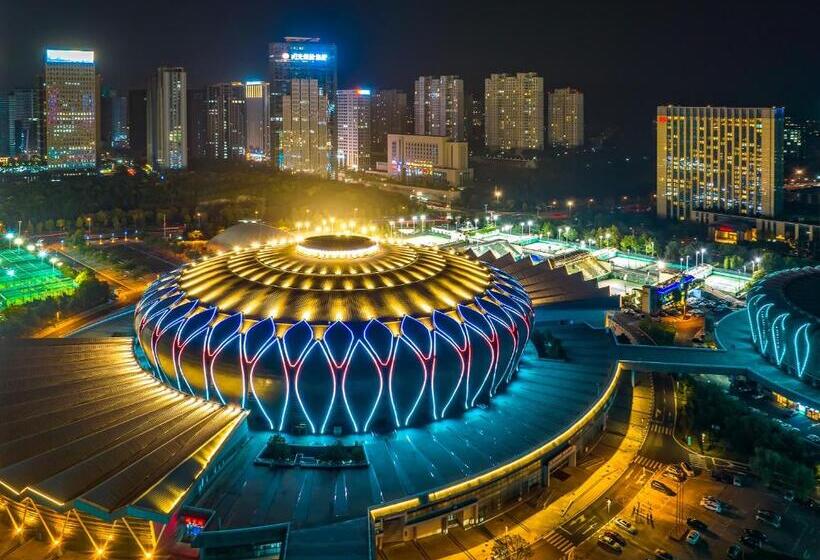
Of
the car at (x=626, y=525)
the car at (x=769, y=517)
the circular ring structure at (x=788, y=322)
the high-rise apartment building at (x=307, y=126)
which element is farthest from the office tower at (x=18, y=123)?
the car at (x=769, y=517)

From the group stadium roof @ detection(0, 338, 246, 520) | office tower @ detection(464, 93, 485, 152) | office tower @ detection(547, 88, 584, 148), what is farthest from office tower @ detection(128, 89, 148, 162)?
stadium roof @ detection(0, 338, 246, 520)

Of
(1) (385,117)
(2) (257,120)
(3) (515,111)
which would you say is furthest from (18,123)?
(3) (515,111)

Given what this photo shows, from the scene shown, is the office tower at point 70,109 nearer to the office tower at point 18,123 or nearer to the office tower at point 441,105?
the office tower at point 18,123

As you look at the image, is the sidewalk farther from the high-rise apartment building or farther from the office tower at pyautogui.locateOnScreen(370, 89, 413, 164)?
the office tower at pyautogui.locateOnScreen(370, 89, 413, 164)

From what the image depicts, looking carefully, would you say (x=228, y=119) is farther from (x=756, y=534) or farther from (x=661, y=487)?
(x=756, y=534)

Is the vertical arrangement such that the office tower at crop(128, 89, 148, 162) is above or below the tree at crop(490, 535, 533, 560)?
above

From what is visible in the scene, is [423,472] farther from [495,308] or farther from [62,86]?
[62,86]

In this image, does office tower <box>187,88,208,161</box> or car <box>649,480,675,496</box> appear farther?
office tower <box>187,88,208,161</box>
